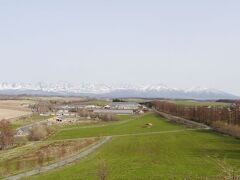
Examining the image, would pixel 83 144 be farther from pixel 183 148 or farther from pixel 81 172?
pixel 81 172

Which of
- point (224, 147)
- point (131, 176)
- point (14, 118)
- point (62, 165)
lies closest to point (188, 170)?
point (131, 176)

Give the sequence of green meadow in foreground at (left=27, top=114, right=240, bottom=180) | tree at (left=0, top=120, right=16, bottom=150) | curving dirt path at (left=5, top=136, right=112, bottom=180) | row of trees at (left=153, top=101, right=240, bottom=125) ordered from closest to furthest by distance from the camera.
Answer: green meadow in foreground at (left=27, top=114, right=240, bottom=180), curving dirt path at (left=5, top=136, right=112, bottom=180), tree at (left=0, top=120, right=16, bottom=150), row of trees at (left=153, top=101, right=240, bottom=125)

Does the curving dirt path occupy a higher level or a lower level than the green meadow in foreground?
lower

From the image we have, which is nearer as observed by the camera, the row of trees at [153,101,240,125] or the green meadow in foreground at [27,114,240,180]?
the green meadow in foreground at [27,114,240,180]

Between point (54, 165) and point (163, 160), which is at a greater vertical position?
point (163, 160)

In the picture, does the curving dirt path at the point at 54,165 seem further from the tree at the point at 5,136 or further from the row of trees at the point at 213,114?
the row of trees at the point at 213,114

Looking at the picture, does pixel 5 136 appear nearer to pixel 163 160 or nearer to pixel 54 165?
pixel 54 165

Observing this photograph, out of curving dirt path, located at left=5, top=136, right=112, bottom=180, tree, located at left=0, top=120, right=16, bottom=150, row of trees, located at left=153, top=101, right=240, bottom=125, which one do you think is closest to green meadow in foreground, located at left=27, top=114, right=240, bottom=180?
curving dirt path, located at left=5, top=136, right=112, bottom=180

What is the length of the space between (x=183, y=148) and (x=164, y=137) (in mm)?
24155

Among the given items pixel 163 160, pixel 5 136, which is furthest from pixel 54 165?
pixel 5 136

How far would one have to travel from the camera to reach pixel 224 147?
77.4m

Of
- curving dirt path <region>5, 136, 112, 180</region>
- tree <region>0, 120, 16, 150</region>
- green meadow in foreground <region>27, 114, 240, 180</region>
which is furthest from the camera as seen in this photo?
tree <region>0, 120, 16, 150</region>

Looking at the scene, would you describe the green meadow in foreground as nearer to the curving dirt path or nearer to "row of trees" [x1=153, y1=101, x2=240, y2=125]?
the curving dirt path

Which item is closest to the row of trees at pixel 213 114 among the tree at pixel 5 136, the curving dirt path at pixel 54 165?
the curving dirt path at pixel 54 165
